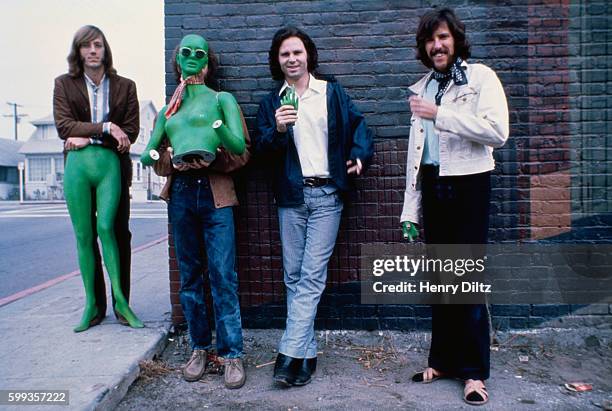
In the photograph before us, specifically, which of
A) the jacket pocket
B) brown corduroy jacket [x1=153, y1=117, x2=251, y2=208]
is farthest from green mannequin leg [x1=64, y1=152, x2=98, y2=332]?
the jacket pocket

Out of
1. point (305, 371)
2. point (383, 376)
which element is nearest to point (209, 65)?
point (305, 371)

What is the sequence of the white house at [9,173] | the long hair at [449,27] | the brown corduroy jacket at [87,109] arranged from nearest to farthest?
the long hair at [449,27]
the brown corduroy jacket at [87,109]
the white house at [9,173]

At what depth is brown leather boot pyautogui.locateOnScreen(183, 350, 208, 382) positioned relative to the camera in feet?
10.6

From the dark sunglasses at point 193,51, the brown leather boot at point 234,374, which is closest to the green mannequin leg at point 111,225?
the brown leather boot at point 234,374

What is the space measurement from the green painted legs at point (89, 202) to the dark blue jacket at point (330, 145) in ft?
4.07

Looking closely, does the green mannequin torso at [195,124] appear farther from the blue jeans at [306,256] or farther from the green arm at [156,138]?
the blue jeans at [306,256]

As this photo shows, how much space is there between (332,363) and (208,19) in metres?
2.79

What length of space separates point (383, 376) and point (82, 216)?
2520 mm

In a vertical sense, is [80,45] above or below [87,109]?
above

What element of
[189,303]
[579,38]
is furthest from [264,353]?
[579,38]

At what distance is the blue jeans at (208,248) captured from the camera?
3.17 meters

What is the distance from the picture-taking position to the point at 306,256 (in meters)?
3.25

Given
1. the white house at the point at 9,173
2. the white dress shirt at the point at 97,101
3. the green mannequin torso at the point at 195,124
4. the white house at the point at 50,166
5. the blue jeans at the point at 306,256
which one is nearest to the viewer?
the green mannequin torso at the point at 195,124

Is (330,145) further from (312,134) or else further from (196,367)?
(196,367)
